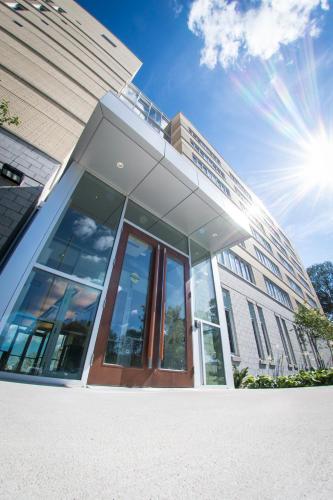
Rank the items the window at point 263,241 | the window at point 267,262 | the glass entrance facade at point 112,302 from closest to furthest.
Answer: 1. the glass entrance facade at point 112,302
2. the window at point 267,262
3. the window at point 263,241

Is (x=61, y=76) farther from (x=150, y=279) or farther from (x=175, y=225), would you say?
(x=150, y=279)

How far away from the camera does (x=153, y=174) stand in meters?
5.17

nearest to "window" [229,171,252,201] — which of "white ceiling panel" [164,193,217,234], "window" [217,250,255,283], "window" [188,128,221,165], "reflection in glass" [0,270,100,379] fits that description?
"window" [188,128,221,165]

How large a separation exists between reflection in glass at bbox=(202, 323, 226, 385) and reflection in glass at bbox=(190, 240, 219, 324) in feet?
1.05

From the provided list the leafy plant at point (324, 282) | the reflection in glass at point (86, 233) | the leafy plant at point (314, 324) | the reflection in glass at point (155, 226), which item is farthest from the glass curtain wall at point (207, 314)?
the leafy plant at point (324, 282)

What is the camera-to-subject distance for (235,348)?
27.0 feet

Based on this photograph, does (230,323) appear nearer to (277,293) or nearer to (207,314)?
(207,314)

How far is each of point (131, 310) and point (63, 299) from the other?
143 centimetres

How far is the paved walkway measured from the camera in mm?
649

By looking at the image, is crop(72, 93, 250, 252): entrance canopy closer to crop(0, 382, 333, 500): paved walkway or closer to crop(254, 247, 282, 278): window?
crop(0, 382, 333, 500): paved walkway

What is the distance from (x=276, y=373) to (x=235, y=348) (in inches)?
138

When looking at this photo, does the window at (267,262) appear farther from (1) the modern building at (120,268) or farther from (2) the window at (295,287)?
(1) the modern building at (120,268)

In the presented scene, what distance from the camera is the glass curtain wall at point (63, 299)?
9.68ft

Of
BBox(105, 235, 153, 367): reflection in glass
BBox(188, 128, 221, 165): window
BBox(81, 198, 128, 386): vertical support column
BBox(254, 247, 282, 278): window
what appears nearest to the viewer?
BBox(81, 198, 128, 386): vertical support column
